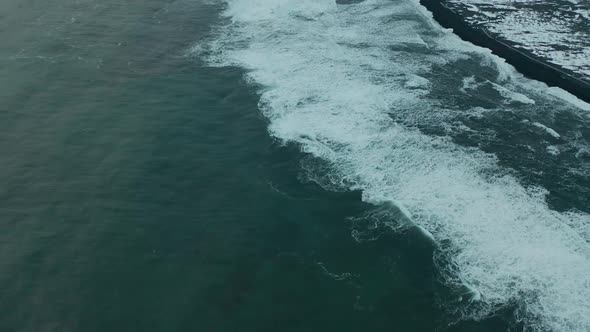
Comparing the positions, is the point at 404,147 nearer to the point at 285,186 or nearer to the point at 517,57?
the point at 285,186

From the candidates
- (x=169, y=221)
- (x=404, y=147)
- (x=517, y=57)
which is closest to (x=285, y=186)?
(x=169, y=221)

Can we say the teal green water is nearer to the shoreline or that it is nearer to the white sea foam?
the white sea foam

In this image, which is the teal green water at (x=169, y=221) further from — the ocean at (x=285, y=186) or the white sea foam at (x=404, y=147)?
the white sea foam at (x=404, y=147)

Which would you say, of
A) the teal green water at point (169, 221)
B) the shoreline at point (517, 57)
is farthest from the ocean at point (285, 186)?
the shoreline at point (517, 57)

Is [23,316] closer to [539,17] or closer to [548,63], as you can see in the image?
[548,63]

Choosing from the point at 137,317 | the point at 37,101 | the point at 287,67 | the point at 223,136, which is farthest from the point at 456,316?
the point at 37,101

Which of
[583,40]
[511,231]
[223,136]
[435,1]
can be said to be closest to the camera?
[511,231]
